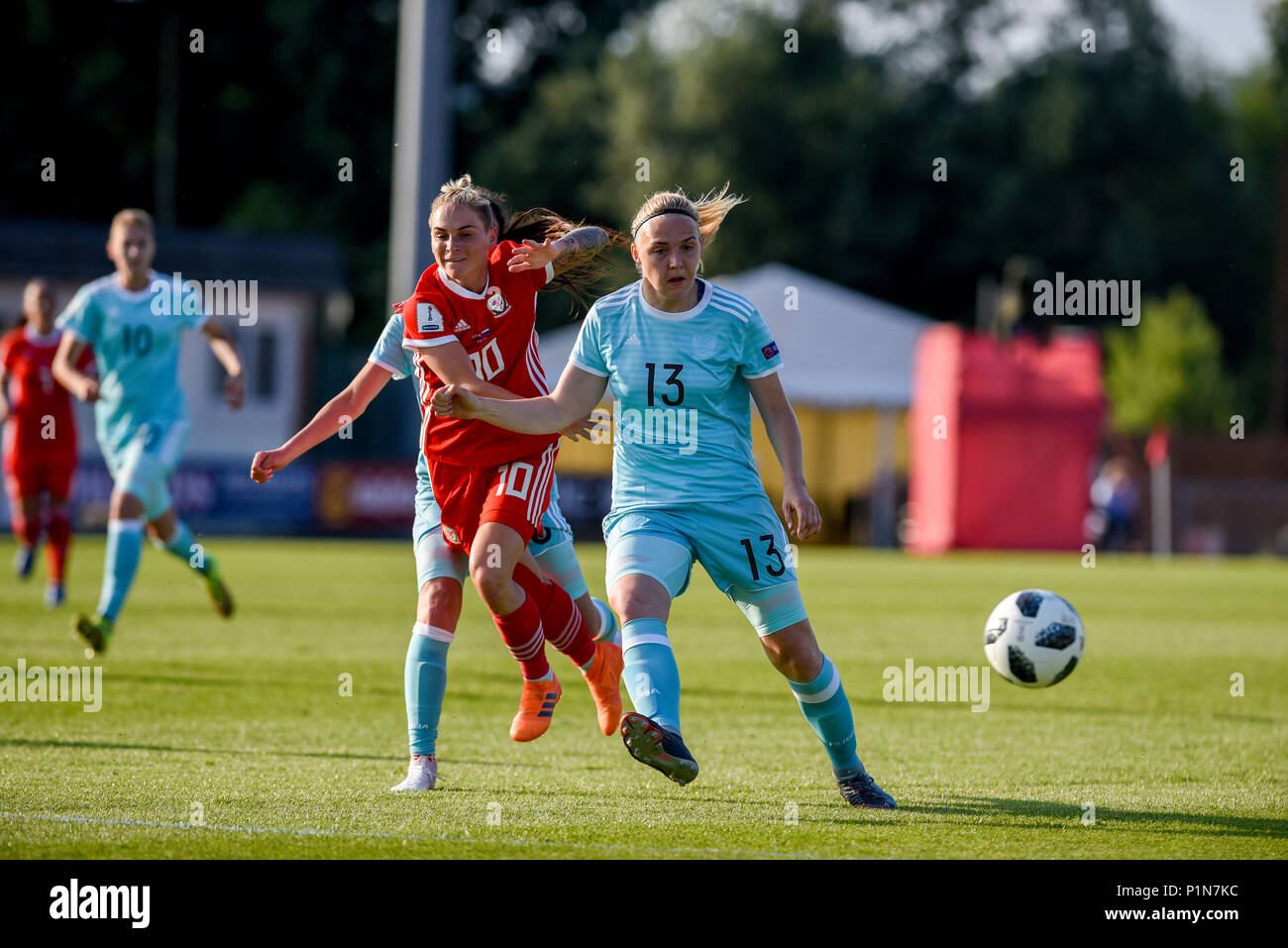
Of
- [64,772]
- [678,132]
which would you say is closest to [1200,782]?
[64,772]

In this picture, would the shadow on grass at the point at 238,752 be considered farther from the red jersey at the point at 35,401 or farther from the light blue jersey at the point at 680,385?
the red jersey at the point at 35,401

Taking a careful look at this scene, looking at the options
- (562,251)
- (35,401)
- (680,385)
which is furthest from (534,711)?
(35,401)

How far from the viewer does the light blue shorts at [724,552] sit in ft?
17.9

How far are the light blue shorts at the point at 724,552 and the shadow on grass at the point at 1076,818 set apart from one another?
2.33 feet

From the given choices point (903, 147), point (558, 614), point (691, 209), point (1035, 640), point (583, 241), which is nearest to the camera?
point (691, 209)

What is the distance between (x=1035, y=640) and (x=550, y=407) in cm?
272

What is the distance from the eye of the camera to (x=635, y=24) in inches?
1907

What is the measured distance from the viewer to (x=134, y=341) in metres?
10.1

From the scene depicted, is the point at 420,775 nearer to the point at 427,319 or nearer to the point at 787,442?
the point at 427,319

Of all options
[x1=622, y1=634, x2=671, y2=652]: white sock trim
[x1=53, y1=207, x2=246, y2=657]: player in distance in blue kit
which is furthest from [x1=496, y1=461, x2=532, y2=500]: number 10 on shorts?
[x1=53, y1=207, x2=246, y2=657]: player in distance in blue kit

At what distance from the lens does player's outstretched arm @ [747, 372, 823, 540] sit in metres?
5.34

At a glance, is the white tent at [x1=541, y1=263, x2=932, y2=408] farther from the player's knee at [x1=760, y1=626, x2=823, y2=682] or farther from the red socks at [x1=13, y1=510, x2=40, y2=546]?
the player's knee at [x1=760, y1=626, x2=823, y2=682]
